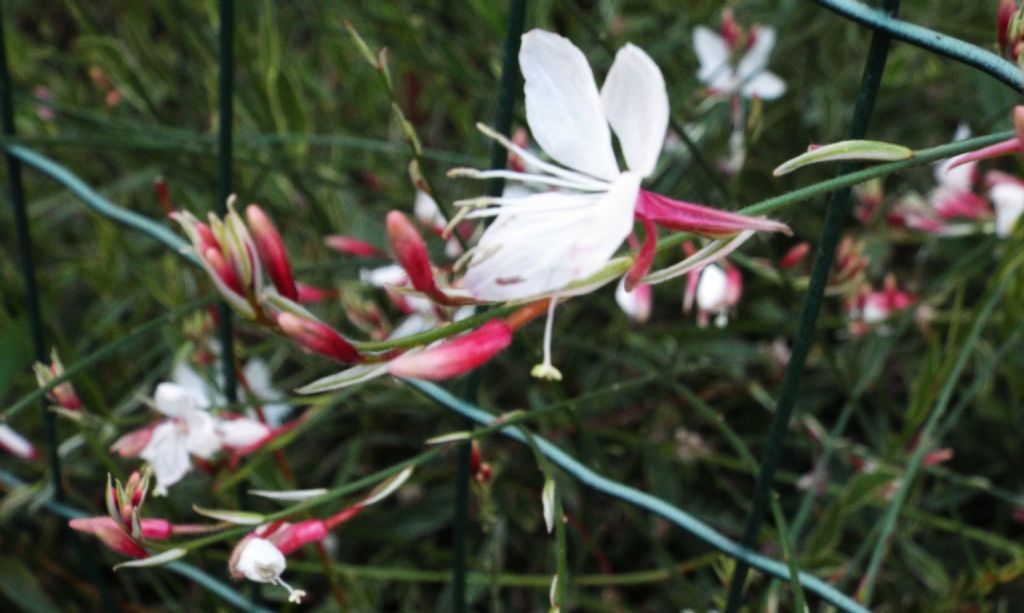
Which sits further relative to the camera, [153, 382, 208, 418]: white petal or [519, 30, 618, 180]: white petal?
[153, 382, 208, 418]: white petal

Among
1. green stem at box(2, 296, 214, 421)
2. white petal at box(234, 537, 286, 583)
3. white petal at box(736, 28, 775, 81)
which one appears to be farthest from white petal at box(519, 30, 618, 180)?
white petal at box(736, 28, 775, 81)

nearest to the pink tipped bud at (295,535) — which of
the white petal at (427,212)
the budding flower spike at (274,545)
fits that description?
the budding flower spike at (274,545)

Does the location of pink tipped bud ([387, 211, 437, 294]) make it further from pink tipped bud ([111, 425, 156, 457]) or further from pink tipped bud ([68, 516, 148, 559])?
pink tipped bud ([111, 425, 156, 457])

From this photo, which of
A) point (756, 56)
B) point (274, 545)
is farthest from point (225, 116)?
point (756, 56)

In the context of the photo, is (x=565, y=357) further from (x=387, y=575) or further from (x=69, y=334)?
(x=69, y=334)

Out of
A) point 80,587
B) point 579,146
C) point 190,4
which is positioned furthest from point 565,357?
point 579,146

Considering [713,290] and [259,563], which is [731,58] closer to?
[713,290]
